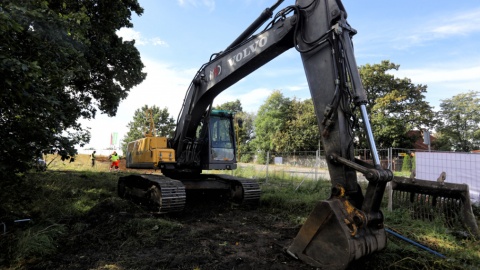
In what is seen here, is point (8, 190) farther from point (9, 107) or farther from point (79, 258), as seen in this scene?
point (79, 258)

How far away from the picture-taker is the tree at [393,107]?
3231 cm

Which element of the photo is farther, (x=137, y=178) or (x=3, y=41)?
(x=137, y=178)

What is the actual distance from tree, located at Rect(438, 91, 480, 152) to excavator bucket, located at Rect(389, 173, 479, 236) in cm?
4298

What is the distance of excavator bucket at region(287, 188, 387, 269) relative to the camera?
3.04m

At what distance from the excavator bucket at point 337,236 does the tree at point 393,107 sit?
31.8 meters

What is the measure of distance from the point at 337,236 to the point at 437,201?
363 cm

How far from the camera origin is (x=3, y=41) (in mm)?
3764

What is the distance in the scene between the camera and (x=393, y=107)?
3403 cm

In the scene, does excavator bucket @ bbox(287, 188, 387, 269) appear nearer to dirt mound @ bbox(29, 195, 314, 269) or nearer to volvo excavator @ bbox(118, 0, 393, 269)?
volvo excavator @ bbox(118, 0, 393, 269)

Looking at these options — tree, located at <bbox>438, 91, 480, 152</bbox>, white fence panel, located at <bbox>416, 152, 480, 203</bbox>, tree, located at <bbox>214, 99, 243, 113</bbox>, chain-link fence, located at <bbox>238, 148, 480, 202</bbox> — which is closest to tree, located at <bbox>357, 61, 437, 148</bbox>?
tree, located at <bbox>438, 91, 480, 152</bbox>

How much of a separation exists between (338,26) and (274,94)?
44479mm

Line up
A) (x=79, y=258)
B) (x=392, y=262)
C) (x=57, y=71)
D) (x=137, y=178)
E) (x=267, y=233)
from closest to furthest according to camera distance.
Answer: (x=392, y=262) → (x=79, y=258) → (x=57, y=71) → (x=267, y=233) → (x=137, y=178)

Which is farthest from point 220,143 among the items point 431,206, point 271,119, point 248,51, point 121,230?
point 271,119

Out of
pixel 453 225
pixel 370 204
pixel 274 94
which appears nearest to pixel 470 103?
pixel 274 94
